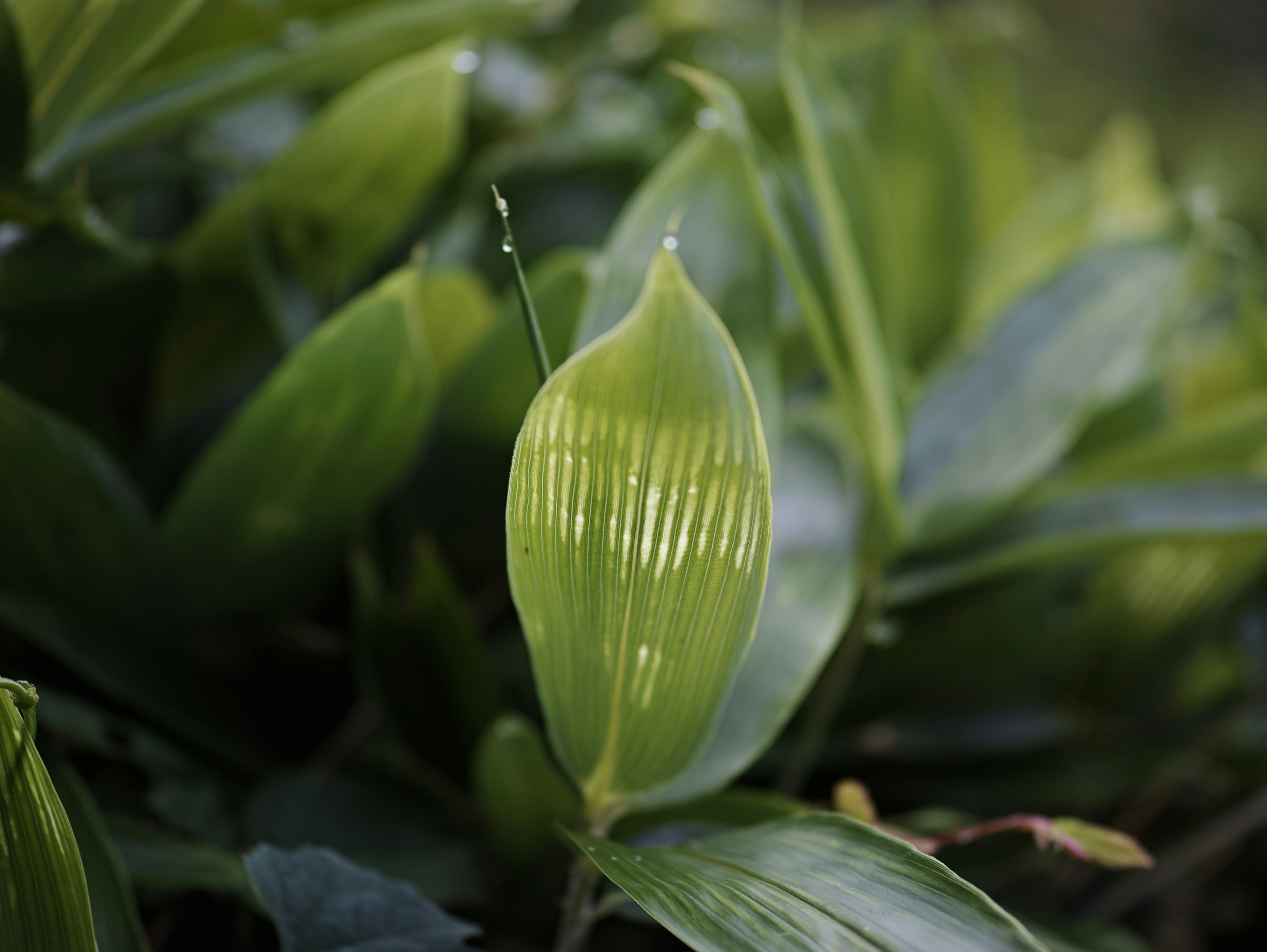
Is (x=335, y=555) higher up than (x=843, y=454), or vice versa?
(x=843, y=454)

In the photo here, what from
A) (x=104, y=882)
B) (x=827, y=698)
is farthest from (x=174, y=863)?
(x=827, y=698)

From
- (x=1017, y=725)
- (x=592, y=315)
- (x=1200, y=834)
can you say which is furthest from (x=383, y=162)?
(x=1200, y=834)

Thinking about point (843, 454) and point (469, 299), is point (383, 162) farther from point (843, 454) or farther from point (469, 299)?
point (843, 454)

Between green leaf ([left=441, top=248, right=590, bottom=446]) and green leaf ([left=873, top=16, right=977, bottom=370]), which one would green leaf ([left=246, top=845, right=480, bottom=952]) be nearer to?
green leaf ([left=441, top=248, right=590, bottom=446])

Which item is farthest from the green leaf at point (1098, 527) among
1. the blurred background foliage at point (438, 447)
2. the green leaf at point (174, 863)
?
the green leaf at point (174, 863)

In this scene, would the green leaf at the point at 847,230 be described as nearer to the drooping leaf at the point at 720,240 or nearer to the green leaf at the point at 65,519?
the drooping leaf at the point at 720,240
